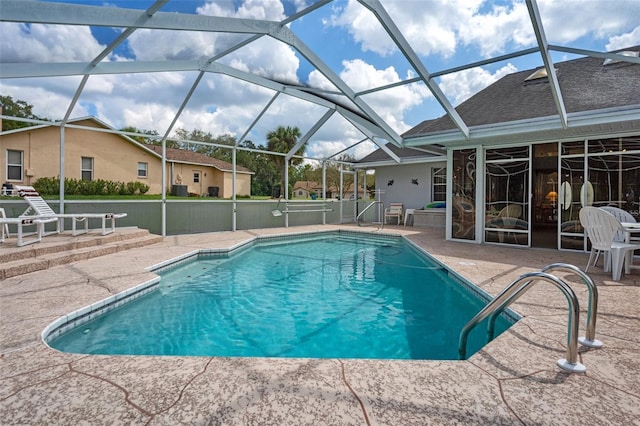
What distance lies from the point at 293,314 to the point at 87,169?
40.2 feet

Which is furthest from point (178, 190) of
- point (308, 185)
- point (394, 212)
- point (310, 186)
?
point (310, 186)

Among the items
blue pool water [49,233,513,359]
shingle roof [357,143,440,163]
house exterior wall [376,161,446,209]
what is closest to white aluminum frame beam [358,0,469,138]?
blue pool water [49,233,513,359]

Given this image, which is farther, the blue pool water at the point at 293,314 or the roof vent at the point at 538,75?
the roof vent at the point at 538,75

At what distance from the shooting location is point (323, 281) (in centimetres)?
611

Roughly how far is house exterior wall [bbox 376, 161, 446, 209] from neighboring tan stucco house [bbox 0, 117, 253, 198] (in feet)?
21.7

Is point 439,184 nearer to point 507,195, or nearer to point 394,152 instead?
point 394,152

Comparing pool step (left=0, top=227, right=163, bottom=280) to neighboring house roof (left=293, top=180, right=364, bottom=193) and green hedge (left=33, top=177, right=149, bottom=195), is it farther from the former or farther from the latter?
neighboring house roof (left=293, top=180, right=364, bottom=193)

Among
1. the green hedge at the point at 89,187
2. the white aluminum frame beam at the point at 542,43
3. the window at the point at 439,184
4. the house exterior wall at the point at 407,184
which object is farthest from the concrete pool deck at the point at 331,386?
the house exterior wall at the point at 407,184

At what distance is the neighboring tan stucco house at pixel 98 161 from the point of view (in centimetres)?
962

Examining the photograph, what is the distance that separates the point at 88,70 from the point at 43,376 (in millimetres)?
6032

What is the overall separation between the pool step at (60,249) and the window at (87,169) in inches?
238

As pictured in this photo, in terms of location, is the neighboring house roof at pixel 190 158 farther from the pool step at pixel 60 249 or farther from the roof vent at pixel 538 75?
the roof vent at pixel 538 75

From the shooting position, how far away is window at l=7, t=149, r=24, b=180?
985 cm

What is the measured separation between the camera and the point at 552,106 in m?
7.56
